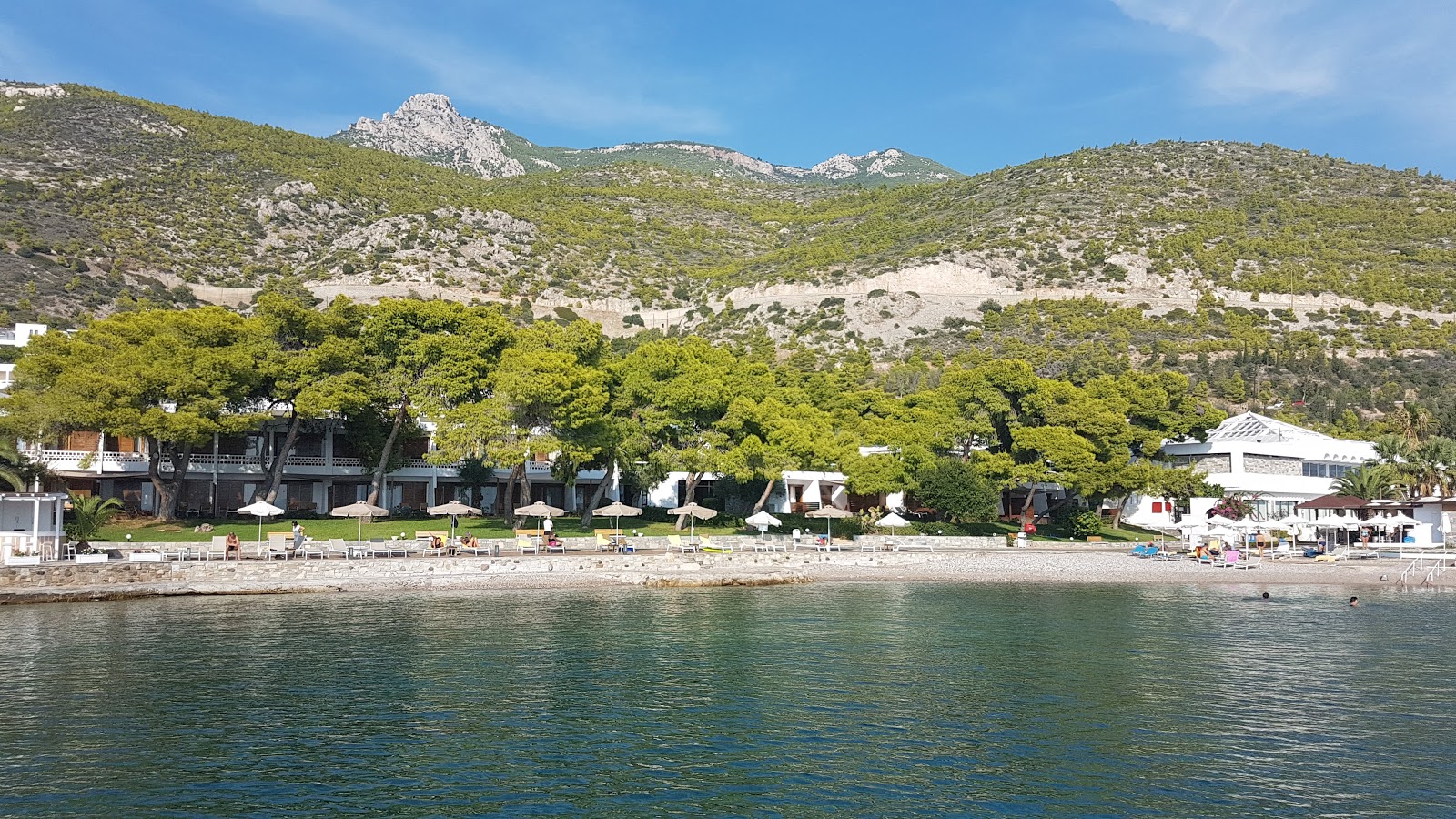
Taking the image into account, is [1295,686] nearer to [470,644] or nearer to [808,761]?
[808,761]

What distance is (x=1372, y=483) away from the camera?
5931 cm

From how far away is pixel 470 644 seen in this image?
26281mm

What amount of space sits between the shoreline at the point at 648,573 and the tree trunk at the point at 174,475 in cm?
1344

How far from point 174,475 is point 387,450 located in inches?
380

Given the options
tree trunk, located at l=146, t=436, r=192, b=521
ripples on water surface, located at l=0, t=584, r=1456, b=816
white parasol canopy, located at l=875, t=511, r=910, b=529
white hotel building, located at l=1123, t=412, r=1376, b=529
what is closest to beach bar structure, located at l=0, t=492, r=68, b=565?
ripples on water surface, located at l=0, t=584, r=1456, b=816

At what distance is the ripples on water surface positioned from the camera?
14.7 m

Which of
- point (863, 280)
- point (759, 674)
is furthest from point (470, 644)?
point (863, 280)

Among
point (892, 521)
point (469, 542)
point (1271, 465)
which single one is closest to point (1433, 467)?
point (1271, 465)

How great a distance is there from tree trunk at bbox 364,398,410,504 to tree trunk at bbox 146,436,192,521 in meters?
8.40

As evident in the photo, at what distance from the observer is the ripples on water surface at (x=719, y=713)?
48.2 ft

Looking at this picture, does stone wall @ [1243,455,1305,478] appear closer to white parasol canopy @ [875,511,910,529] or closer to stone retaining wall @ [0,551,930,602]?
white parasol canopy @ [875,511,910,529]

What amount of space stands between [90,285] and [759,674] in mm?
102188

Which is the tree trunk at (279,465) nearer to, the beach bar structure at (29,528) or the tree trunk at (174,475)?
the tree trunk at (174,475)

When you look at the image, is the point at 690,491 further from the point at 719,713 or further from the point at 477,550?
the point at 719,713
